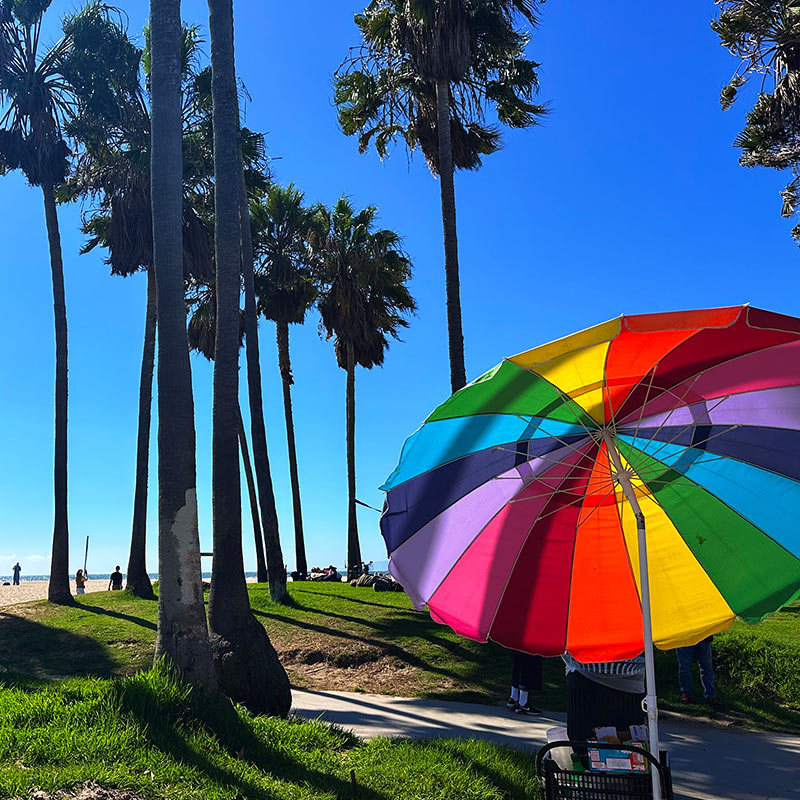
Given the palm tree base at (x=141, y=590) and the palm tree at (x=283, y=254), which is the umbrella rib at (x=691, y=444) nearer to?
the palm tree base at (x=141, y=590)

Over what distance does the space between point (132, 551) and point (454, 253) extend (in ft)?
41.1

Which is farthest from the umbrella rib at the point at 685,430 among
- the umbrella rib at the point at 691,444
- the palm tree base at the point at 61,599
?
the palm tree base at the point at 61,599

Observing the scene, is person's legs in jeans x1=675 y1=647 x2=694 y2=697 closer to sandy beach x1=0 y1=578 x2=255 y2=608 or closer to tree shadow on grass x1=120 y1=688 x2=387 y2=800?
tree shadow on grass x1=120 y1=688 x2=387 y2=800

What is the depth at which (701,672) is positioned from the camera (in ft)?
31.9

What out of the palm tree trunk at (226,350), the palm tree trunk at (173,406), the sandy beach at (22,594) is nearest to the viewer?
the palm tree trunk at (173,406)

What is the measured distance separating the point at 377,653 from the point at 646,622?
1012cm

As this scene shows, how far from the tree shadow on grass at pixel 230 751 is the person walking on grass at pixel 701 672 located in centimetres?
582

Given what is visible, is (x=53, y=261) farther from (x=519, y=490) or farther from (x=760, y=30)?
(x=760, y=30)

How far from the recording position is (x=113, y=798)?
4.48 meters

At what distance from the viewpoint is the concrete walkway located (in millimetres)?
6375

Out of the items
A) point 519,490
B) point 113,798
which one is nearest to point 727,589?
point 519,490

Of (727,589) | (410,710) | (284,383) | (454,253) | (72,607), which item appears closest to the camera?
(727,589)

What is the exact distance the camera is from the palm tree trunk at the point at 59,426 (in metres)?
18.9

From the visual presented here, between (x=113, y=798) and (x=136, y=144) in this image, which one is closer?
(x=113, y=798)
